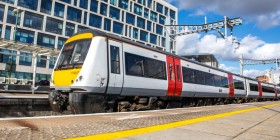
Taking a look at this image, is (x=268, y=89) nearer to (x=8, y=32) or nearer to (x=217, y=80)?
(x=217, y=80)

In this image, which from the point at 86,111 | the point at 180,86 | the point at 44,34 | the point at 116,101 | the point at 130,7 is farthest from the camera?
the point at 130,7

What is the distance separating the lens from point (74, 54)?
28.6 ft

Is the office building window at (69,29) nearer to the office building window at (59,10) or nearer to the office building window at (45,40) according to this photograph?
the office building window at (59,10)

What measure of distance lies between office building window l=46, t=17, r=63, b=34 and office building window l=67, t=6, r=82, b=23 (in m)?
2.27

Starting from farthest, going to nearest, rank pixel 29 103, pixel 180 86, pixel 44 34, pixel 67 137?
pixel 44 34, pixel 180 86, pixel 29 103, pixel 67 137

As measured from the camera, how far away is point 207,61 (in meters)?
38.4

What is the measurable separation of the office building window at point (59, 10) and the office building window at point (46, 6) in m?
1.04

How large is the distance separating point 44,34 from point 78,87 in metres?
38.5

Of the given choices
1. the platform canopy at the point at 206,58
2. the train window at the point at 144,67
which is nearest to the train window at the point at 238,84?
the train window at the point at 144,67

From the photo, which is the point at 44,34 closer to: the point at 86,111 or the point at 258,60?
the point at 86,111

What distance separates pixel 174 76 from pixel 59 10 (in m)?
38.1

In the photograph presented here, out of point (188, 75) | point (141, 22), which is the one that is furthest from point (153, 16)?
point (188, 75)

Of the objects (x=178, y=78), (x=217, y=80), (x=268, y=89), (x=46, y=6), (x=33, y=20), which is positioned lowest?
(x=268, y=89)

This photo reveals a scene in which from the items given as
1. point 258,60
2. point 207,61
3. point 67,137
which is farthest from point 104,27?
point 67,137
